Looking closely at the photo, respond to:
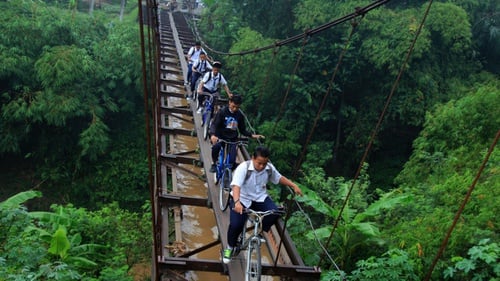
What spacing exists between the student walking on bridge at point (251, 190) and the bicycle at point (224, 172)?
79cm

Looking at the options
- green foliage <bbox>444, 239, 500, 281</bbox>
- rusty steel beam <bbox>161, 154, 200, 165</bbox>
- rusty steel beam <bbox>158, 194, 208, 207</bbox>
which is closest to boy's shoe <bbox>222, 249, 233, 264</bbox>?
rusty steel beam <bbox>158, 194, 208, 207</bbox>

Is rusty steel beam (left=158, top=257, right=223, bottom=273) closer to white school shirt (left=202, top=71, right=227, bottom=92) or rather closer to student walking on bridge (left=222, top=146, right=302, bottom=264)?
student walking on bridge (left=222, top=146, right=302, bottom=264)

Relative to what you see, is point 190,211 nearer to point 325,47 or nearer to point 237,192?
point 237,192

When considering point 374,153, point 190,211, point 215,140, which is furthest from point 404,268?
point 374,153

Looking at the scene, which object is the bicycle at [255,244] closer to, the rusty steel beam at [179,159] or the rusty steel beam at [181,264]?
the rusty steel beam at [181,264]

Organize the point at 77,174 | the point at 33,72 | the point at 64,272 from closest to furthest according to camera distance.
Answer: the point at 64,272 < the point at 33,72 < the point at 77,174

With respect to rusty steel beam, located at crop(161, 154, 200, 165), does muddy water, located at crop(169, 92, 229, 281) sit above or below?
below

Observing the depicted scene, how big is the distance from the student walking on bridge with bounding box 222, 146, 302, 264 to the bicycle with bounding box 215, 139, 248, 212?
789 mm

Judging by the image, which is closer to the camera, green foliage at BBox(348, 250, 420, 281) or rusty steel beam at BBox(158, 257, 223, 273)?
rusty steel beam at BBox(158, 257, 223, 273)

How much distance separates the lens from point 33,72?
10.7 m

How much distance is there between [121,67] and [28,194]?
20.9 feet

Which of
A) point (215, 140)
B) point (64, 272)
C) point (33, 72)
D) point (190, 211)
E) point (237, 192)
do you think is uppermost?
point (33, 72)

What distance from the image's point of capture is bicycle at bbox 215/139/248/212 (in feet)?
13.6

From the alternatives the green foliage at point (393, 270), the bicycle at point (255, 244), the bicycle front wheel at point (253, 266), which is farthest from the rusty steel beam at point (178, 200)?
the green foliage at point (393, 270)
